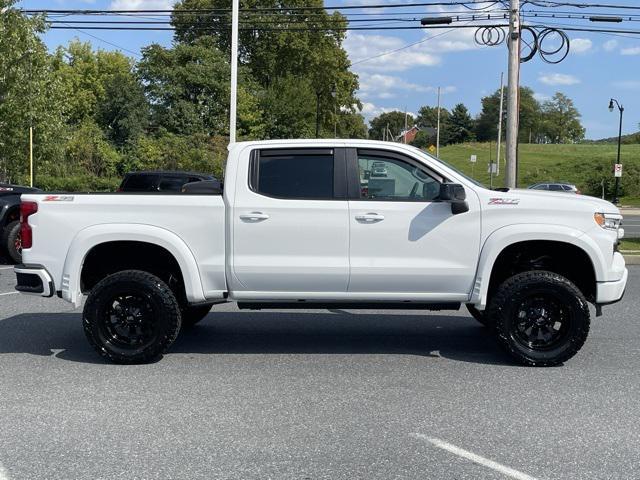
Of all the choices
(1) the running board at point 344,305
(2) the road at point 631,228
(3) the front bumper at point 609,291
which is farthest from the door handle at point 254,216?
(2) the road at point 631,228

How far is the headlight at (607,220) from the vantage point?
6.11 m

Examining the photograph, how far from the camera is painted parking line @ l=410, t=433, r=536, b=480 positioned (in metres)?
3.89

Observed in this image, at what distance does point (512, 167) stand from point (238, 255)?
1341 cm

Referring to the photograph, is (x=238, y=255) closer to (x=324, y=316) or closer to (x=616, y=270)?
(x=324, y=316)

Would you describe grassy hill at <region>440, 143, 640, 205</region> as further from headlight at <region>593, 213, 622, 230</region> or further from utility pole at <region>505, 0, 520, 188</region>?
headlight at <region>593, 213, 622, 230</region>

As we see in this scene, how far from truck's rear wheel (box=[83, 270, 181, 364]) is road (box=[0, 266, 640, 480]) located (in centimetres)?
17

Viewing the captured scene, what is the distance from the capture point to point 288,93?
175 feet

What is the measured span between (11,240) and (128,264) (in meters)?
7.13

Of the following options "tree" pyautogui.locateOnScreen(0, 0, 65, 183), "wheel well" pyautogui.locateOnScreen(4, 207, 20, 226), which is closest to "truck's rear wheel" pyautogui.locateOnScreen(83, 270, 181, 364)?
"wheel well" pyautogui.locateOnScreen(4, 207, 20, 226)

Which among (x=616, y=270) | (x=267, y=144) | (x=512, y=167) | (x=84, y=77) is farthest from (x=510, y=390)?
(x=84, y=77)

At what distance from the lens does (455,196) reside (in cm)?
600

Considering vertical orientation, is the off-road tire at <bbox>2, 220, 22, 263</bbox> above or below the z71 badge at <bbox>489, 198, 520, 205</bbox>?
below

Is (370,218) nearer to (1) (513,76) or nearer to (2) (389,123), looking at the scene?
(1) (513,76)

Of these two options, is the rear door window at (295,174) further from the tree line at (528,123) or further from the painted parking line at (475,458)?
the tree line at (528,123)
